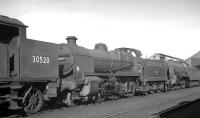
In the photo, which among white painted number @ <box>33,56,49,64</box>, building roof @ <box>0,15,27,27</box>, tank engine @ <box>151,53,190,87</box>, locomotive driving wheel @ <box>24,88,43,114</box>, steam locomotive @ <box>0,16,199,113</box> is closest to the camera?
building roof @ <box>0,15,27,27</box>

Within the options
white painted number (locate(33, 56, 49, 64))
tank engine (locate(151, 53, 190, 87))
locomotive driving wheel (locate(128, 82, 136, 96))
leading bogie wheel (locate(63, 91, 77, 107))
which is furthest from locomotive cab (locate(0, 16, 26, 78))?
tank engine (locate(151, 53, 190, 87))

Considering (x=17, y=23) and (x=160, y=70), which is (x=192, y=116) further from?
(x=160, y=70)

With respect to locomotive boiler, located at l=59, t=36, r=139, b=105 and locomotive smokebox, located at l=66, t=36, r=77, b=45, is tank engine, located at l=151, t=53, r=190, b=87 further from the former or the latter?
locomotive smokebox, located at l=66, t=36, r=77, b=45

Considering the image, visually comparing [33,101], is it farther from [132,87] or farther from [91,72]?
[132,87]

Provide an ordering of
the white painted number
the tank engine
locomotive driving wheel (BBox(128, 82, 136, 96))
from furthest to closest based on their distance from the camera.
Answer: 1. the tank engine
2. locomotive driving wheel (BBox(128, 82, 136, 96))
3. the white painted number

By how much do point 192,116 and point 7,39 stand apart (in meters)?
7.90

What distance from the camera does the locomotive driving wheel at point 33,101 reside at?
9.85 m

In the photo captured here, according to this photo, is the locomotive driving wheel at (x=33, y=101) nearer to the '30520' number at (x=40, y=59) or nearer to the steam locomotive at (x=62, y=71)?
the steam locomotive at (x=62, y=71)

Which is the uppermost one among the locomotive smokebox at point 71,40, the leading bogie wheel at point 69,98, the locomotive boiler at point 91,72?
the locomotive smokebox at point 71,40

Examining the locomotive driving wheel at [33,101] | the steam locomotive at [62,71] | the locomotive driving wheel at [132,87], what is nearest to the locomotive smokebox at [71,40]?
the steam locomotive at [62,71]

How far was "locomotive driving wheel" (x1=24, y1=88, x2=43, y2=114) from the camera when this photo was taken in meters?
9.85

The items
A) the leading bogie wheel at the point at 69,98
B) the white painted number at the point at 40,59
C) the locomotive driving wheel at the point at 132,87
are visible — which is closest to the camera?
the white painted number at the point at 40,59

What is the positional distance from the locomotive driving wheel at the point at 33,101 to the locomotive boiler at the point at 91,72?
5.64 feet

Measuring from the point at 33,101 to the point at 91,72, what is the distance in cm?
437
